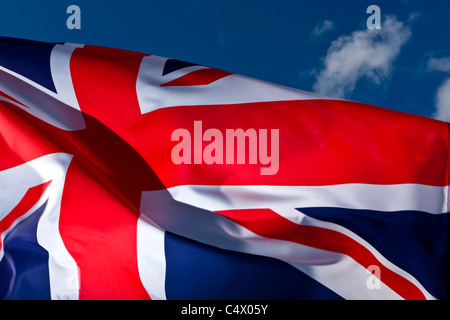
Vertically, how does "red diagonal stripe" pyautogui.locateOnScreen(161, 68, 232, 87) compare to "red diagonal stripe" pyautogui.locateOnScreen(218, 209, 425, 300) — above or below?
above

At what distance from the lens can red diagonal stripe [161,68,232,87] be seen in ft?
18.7

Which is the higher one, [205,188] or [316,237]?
[205,188]

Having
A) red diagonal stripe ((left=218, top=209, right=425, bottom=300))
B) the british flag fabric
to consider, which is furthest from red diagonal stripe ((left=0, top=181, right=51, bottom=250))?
red diagonal stripe ((left=218, top=209, right=425, bottom=300))

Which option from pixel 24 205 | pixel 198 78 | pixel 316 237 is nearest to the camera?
pixel 24 205

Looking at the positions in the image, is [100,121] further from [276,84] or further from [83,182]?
[276,84]

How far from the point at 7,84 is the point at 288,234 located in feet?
10.9

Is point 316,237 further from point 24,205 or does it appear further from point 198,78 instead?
point 24,205

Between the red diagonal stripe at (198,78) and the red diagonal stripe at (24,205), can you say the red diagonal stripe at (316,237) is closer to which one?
the red diagonal stripe at (198,78)

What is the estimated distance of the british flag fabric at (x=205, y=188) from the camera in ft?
15.1

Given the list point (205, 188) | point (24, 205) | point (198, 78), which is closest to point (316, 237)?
point (205, 188)

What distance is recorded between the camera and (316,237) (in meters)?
4.99

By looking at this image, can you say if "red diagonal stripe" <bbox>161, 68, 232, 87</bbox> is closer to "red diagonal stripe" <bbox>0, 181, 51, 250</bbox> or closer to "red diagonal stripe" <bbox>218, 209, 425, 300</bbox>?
"red diagonal stripe" <bbox>218, 209, 425, 300</bbox>

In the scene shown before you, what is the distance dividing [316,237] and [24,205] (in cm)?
277

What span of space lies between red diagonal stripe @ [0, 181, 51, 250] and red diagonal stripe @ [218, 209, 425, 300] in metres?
1.73
